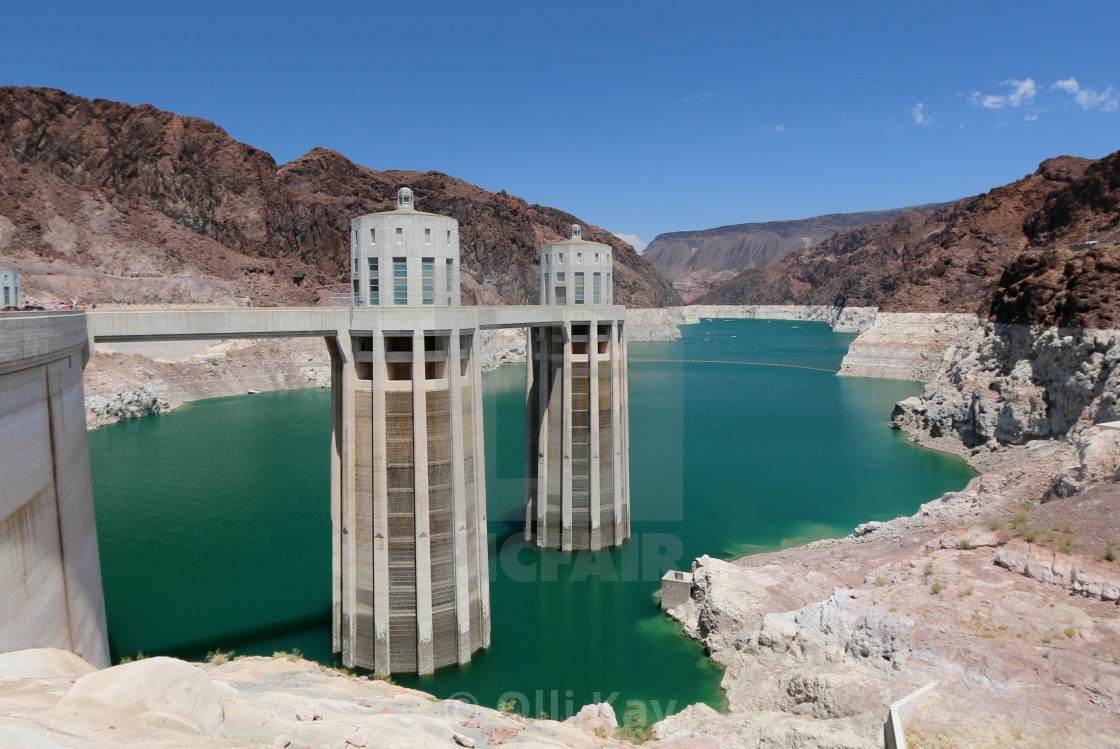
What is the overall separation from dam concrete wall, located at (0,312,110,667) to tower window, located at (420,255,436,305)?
763 centimetres

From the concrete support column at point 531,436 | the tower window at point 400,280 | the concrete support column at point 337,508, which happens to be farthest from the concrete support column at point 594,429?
the concrete support column at point 337,508

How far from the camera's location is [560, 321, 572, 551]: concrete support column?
2805 centimetres

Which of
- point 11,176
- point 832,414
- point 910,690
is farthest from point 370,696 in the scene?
point 11,176

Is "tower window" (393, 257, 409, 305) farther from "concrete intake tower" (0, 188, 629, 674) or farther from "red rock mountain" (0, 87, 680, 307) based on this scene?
"red rock mountain" (0, 87, 680, 307)

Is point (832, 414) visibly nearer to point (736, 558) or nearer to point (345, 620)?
point (736, 558)

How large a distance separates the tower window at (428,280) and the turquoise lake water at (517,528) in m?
9.90

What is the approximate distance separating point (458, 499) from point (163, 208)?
393 feet

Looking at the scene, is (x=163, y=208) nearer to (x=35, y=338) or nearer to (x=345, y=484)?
(x=345, y=484)

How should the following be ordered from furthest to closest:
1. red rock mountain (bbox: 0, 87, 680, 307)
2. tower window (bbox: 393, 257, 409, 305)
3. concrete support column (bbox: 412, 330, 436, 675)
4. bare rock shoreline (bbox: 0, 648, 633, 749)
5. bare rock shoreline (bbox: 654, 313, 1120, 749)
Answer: red rock mountain (bbox: 0, 87, 680, 307)
tower window (bbox: 393, 257, 409, 305)
concrete support column (bbox: 412, 330, 436, 675)
bare rock shoreline (bbox: 654, 313, 1120, 749)
bare rock shoreline (bbox: 0, 648, 633, 749)

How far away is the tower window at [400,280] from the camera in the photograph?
19.5m

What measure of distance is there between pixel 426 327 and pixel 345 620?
26.4ft

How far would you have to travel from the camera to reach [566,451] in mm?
28406

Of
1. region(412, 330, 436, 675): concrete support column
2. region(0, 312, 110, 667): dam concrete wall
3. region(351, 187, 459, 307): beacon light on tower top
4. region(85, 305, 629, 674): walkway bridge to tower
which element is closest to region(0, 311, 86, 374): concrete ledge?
region(0, 312, 110, 667): dam concrete wall

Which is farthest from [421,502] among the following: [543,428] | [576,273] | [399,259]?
[576,273]
